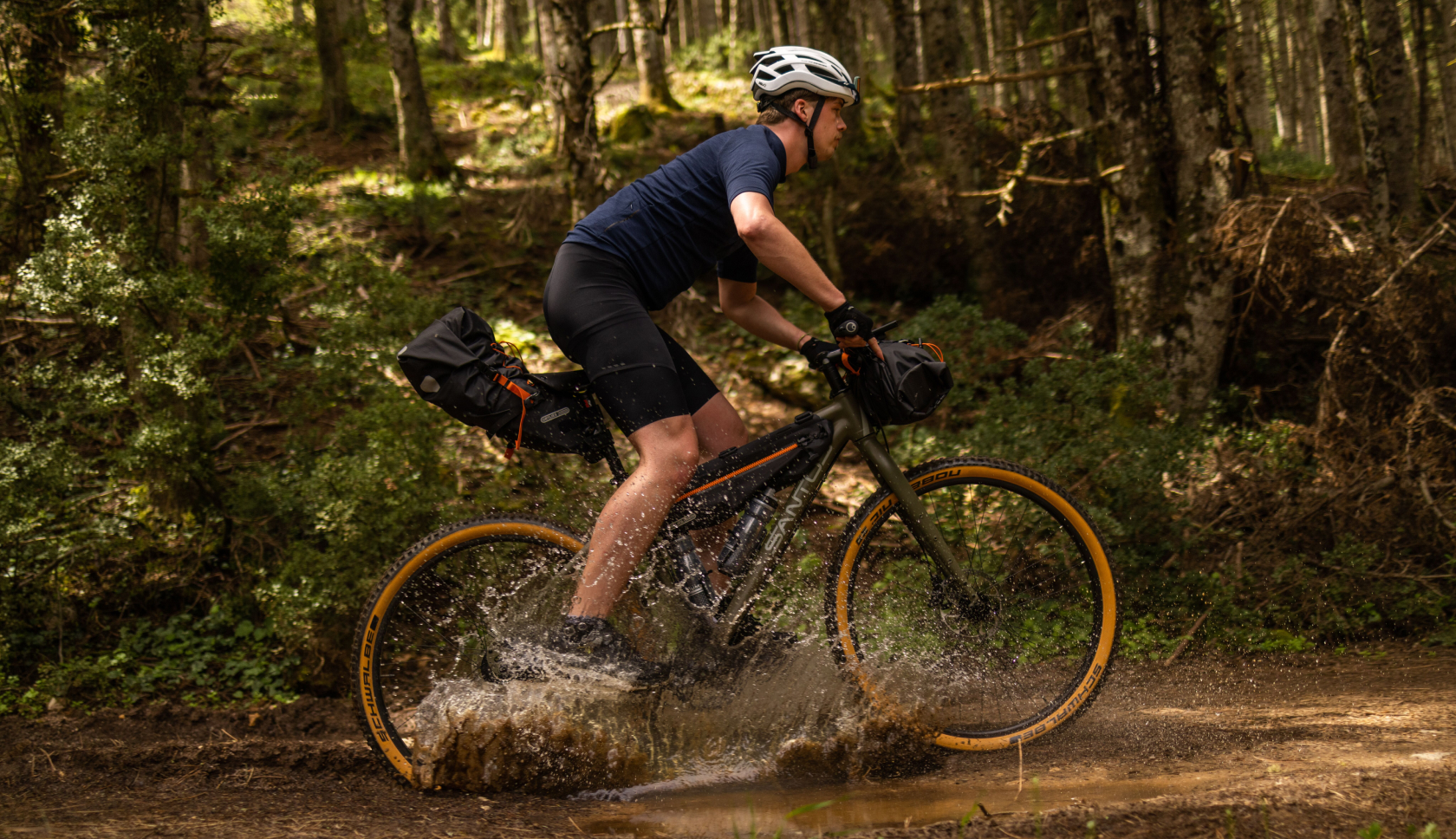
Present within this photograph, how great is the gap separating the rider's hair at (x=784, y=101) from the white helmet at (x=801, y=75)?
0.02 metres

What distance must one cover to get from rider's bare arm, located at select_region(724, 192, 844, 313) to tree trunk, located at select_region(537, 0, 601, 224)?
A: 4.15m

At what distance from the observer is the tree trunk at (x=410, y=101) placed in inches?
441

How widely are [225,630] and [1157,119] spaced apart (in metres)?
6.74

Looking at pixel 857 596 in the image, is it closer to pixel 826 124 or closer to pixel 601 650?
pixel 601 650

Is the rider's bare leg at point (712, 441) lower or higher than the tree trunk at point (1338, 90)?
lower

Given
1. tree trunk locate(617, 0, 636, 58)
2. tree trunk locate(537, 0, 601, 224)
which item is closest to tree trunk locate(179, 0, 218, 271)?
tree trunk locate(537, 0, 601, 224)

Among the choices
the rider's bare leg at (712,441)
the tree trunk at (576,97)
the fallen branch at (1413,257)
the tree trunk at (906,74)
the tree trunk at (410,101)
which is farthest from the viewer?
the tree trunk at (410,101)

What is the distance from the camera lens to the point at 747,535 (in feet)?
10.3

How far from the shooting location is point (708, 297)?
32.7ft

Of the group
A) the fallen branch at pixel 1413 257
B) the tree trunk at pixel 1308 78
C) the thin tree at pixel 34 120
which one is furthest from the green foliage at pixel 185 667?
the tree trunk at pixel 1308 78

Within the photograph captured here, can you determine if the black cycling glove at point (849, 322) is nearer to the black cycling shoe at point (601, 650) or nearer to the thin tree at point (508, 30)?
the black cycling shoe at point (601, 650)

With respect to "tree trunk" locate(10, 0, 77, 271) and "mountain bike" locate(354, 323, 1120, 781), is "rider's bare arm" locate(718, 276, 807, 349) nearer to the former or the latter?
"mountain bike" locate(354, 323, 1120, 781)

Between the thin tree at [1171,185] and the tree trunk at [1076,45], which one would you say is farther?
the tree trunk at [1076,45]

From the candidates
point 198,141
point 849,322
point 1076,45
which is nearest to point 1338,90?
point 1076,45
